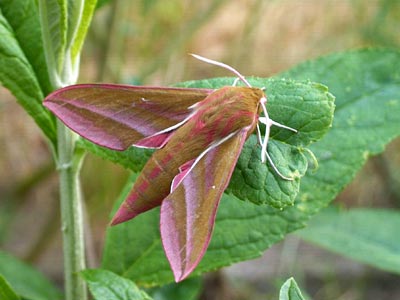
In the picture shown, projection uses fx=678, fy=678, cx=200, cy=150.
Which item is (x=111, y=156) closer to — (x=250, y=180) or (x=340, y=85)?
(x=250, y=180)

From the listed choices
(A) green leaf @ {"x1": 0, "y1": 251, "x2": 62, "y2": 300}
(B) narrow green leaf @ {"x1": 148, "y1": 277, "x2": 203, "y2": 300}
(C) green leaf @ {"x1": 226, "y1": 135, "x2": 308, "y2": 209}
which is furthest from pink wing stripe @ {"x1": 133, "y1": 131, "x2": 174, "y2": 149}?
(A) green leaf @ {"x1": 0, "y1": 251, "x2": 62, "y2": 300}

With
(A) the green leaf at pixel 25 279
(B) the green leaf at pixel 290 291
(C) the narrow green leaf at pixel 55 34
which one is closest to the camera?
(B) the green leaf at pixel 290 291

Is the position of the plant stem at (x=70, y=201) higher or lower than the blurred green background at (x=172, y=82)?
higher

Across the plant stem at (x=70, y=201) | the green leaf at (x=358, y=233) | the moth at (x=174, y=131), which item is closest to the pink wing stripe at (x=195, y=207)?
the moth at (x=174, y=131)

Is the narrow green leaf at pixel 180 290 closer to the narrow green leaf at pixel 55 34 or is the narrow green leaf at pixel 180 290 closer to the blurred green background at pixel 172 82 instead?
the blurred green background at pixel 172 82

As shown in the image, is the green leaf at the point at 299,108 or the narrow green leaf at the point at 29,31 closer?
the green leaf at the point at 299,108

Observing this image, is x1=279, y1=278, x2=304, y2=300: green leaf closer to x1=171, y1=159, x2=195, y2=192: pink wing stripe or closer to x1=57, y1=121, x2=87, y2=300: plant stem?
x1=171, y1=159, x2=195, y2=192: pink wing stripe

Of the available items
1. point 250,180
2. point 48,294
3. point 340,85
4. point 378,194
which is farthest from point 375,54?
point 378,194
